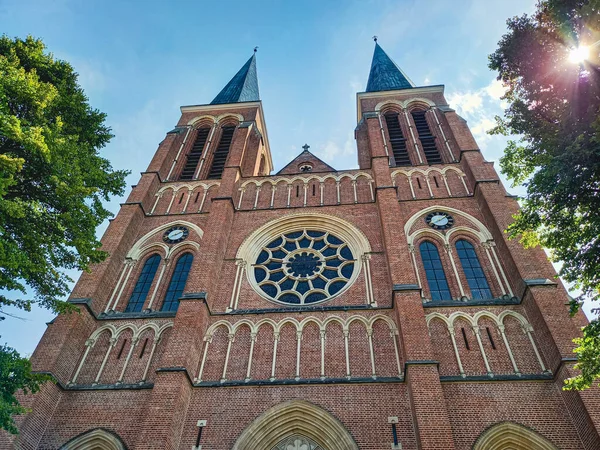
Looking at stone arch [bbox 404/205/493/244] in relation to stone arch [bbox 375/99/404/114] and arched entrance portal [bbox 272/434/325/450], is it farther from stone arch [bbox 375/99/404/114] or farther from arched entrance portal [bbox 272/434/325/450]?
stone arch [bbox 375/99/404/114]

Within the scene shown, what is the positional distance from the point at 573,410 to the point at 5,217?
13.2m

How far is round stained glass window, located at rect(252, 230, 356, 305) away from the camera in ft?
47.2

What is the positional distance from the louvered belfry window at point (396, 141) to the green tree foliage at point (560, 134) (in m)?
9.49

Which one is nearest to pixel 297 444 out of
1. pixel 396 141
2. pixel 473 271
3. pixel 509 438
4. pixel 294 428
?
pixel 294 428

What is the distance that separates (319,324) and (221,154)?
41.2 feet

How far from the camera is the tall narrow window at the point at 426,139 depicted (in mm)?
20094

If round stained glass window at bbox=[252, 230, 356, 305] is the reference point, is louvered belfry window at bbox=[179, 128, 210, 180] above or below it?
above

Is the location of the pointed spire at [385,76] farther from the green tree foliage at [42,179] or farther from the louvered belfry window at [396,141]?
the green tree foliage at [42,179]

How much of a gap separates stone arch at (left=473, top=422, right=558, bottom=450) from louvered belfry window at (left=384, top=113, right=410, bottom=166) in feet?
41.1

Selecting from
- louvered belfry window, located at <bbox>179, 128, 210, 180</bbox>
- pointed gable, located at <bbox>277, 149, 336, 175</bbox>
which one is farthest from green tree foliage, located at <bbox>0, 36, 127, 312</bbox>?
pointed gable, located at <bbox>277, 149, 336, 175</bbox>

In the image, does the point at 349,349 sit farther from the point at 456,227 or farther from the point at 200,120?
Answer: the point at 200,120

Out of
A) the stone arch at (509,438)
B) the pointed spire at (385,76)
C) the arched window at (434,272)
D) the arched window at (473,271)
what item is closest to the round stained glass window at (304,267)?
the arched window at (434,272)

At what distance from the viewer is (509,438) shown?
32.5ft

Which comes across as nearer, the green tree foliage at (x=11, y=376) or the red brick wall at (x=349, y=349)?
the green tree foliage at (x=11, y=376)
